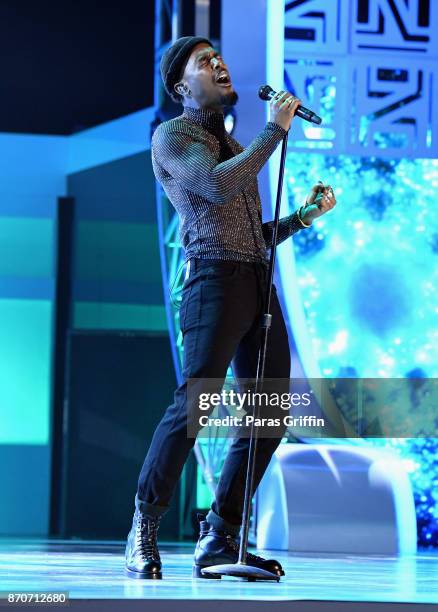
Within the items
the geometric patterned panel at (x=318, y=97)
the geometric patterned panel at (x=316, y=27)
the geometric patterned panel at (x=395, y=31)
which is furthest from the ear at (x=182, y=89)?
the geometric patterned panel at (x=395, y=31)

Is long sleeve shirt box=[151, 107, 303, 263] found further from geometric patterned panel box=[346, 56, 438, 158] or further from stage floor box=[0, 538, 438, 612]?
geometric patterned panel box=[346, 56, 438, 158]

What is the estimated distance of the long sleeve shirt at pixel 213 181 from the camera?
2.04 meters

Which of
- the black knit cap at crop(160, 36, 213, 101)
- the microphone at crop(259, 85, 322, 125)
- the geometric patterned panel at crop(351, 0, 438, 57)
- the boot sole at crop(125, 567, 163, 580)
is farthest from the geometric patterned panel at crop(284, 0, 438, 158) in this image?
the boot sole at crop(125, 567, 163, 580)

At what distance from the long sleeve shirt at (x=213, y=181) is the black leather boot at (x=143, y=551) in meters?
0.54

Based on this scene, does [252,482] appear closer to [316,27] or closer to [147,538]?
[147,538]

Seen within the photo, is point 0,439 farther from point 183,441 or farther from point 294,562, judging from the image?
point 183,441

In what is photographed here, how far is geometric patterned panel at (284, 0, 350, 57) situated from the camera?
12.3ft

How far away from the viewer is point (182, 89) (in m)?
2.25

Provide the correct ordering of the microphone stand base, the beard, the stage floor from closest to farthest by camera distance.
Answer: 1. the stage floor
2. the microphone stand base
3. the beard

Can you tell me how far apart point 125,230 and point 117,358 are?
0.75 meters

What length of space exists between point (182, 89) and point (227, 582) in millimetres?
1014

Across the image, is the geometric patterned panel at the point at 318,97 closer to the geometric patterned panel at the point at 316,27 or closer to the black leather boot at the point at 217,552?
the geometric patterned panel at the point at 316,27

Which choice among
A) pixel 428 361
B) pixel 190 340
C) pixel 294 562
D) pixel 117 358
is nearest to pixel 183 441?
pixel 190 340

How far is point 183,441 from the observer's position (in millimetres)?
2039
